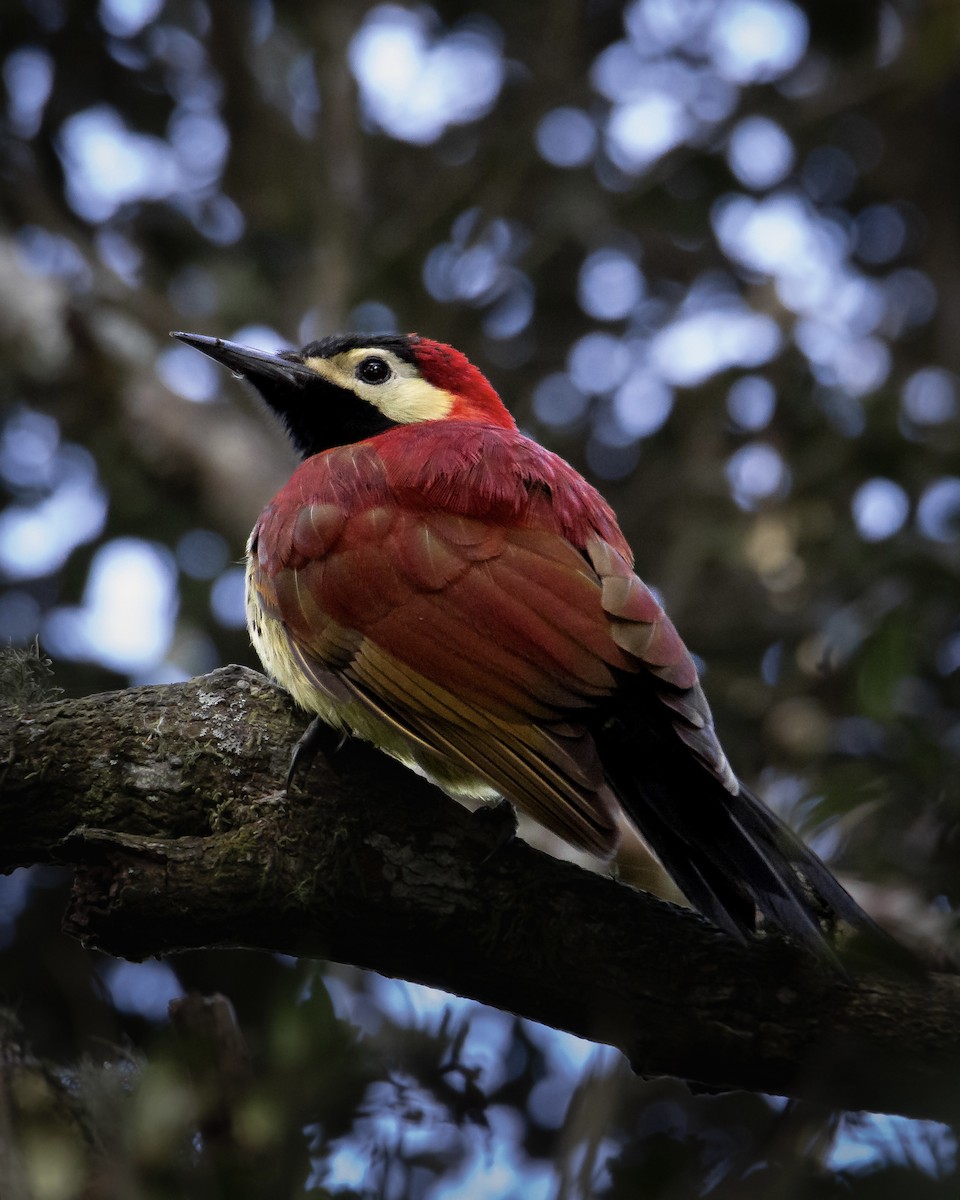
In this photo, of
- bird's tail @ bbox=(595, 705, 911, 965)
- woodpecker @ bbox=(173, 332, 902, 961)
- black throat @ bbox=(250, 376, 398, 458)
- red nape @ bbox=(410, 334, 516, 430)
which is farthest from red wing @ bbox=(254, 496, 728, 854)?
red nape @ bbox=(410, 334, 516, 430)

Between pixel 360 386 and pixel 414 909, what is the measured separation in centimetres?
201

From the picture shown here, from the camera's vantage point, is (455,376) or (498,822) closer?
(498,822)

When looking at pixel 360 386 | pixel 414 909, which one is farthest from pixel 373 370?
pixel 414 909

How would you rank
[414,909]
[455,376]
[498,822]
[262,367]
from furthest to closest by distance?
[455,376]
[262,367]
[498,822]
[414,909]

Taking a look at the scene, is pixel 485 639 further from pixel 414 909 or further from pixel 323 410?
pixel 323 410

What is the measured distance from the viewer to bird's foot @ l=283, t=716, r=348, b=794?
2.77m

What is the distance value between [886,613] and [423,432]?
4.38ft

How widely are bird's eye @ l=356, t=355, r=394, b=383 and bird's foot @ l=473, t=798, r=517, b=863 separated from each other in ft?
5.79

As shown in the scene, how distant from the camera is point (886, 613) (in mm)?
3756

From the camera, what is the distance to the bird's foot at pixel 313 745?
2.77 metres

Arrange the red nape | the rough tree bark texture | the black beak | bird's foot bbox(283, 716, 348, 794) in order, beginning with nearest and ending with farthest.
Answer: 1. the rough tree bark texture
2. bird's foot bbox(283, 716, 348, 794)
3. the black beak
4. the red nape

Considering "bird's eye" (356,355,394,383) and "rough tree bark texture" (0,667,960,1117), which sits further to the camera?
"bird's eye" (356,355,394,383)

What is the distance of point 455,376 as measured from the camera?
4270mm

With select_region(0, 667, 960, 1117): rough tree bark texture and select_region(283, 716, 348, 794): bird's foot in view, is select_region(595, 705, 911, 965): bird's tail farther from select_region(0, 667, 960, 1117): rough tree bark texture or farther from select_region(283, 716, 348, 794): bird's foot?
select_region(283, 716, 348, 794): bird's foot
